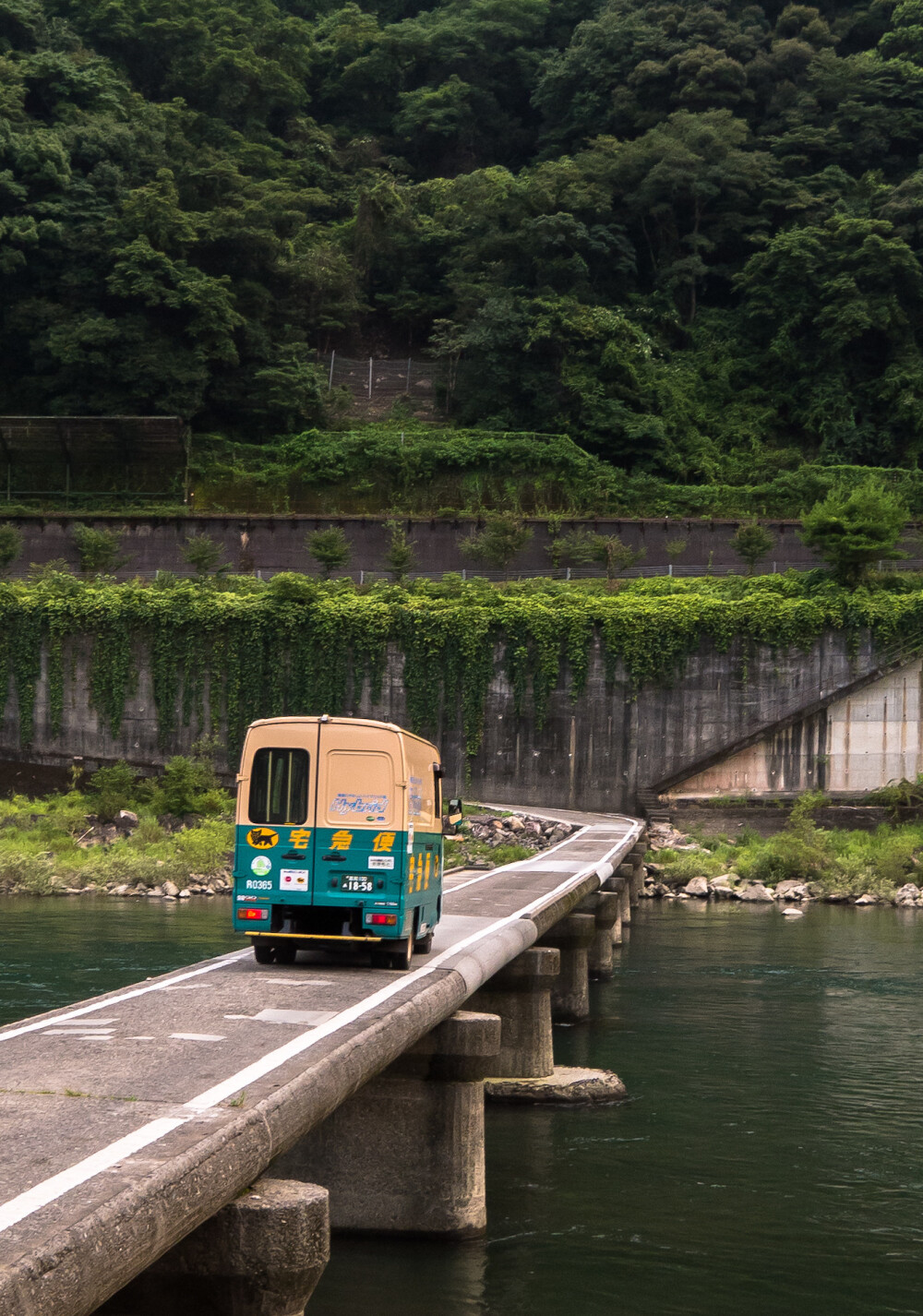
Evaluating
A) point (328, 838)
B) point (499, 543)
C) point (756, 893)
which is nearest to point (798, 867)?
point (756, 893)

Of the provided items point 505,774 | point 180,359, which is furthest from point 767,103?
point 505,774

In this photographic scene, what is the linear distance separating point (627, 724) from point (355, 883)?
3431cm

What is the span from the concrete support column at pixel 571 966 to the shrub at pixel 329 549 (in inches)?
1294

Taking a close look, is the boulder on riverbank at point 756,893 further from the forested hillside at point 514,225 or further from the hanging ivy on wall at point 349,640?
the forested hillside at point 514,225

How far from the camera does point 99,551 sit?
173 feet

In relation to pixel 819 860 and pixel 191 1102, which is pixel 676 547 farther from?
pixel 191 1102

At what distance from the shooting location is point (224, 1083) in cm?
759

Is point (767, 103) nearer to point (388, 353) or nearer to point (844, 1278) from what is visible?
point (388, 353)

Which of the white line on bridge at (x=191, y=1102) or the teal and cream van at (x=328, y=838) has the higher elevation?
the teal and cream van at (x=328, y=838)

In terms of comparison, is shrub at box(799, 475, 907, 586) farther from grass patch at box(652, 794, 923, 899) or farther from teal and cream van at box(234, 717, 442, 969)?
teal and cream van at box(234, 717, 442, 969)

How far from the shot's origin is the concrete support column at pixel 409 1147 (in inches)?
405

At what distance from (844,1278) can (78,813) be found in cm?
3576

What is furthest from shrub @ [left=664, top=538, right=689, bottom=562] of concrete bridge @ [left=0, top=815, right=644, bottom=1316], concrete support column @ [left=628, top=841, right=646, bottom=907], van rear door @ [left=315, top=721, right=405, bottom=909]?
van rear door @ [left=315, top=721, right=405, bottom=909]

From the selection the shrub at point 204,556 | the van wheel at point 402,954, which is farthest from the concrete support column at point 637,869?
the shrub at point 204,556
